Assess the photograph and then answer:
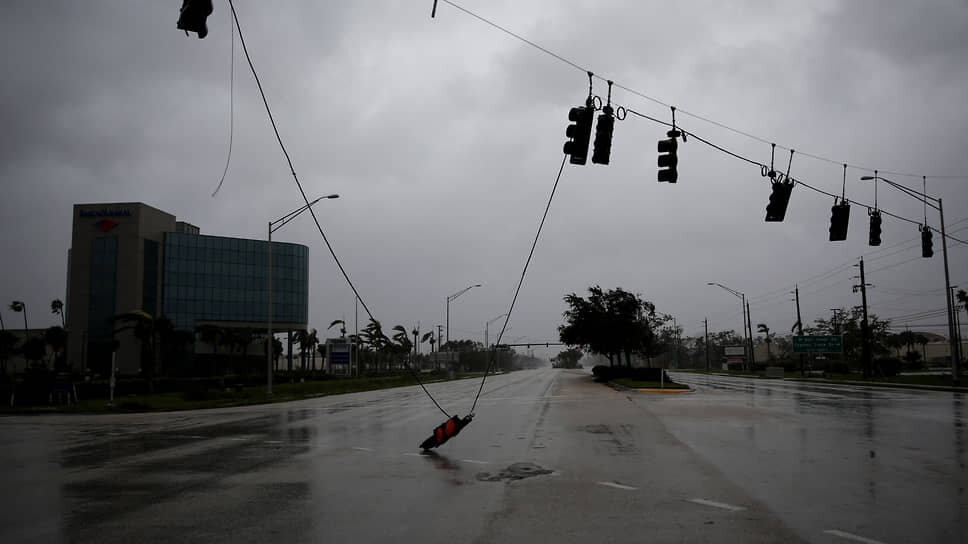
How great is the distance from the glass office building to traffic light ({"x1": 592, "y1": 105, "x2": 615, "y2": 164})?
8688 cm

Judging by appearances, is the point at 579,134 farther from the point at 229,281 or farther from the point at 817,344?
the point at 229,281

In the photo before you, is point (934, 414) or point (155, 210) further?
point (155, 210)

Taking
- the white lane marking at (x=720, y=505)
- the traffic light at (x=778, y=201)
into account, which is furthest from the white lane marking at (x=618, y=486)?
the traffic light at (x=778, y=201)

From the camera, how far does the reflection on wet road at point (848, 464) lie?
7.25 metres

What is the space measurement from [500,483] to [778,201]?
11813 mm

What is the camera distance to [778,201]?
17.3 m

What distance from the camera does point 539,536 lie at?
22.0ft

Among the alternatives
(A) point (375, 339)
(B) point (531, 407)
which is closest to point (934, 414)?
(B) point (531, 407)

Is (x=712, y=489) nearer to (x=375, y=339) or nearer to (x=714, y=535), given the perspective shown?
(x=714, y=535)

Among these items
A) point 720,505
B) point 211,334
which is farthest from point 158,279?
point 720,505

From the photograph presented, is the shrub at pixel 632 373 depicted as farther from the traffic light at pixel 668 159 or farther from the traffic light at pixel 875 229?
the traffic light at pixel 668 159

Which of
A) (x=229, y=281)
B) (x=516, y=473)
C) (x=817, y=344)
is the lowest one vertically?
(x=516, y=473)

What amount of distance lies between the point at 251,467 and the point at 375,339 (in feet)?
275

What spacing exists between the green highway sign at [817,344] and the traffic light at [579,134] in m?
61.0
